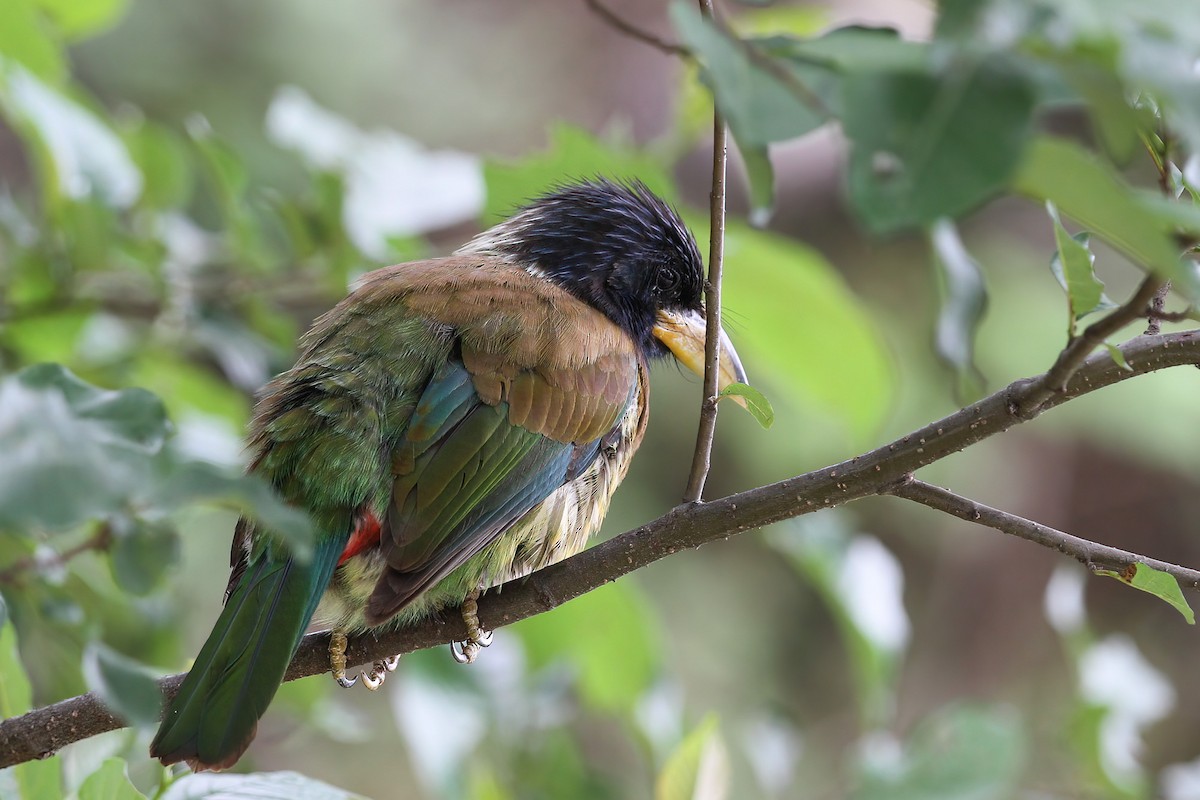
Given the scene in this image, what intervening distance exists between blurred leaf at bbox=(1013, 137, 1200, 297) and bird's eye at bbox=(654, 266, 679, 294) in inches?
79.4

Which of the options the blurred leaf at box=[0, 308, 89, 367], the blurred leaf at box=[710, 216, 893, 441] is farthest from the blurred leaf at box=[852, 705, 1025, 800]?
the blurred leaf at box=[0, 308, 89, 367]

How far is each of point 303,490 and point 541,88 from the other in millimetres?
7516

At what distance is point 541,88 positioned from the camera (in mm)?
9227

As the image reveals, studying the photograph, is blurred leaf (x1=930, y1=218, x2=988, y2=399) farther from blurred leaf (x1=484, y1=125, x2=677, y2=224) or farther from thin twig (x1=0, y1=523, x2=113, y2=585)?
thin twig (x1=0, y1=523, x2=113, y2=585)

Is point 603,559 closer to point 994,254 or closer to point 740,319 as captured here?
point 740,319

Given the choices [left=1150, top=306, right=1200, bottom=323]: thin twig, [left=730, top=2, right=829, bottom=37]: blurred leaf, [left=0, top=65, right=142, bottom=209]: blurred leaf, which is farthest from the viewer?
[left=730, top=2, right=829, bottom=37]: blurred leaf

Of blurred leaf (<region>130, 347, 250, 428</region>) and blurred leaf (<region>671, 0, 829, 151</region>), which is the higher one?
blurred leaf (<region>671, 0, 829, 151</region>)

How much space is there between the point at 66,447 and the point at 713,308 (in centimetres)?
95

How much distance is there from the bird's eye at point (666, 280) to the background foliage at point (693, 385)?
22 cm

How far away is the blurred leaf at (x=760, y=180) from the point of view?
1.43 metres

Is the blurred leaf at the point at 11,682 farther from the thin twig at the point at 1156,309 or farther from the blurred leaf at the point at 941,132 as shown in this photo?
the thin twig at the point at 1156,309

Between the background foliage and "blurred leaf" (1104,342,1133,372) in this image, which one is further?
"blurred leaf" (1104,342,1133,372)

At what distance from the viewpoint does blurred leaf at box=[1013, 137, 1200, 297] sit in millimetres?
890

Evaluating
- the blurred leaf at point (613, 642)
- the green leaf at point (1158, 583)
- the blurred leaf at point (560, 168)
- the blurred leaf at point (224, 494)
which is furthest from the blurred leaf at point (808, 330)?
the blurred leaf at point (224, 494)
